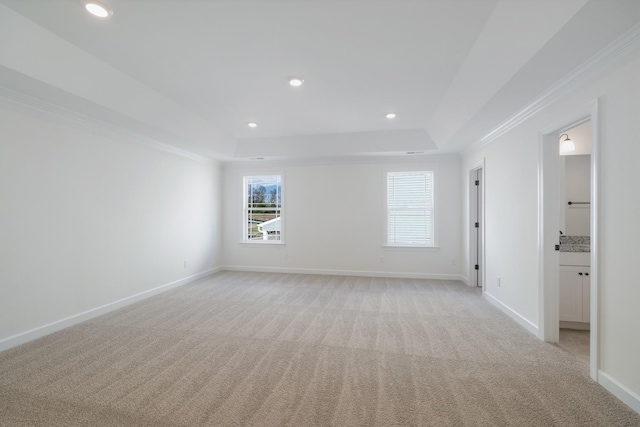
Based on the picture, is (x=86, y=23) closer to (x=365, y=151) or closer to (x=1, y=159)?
(x=1, y=159)

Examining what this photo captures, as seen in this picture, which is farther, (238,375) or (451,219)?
(451,219)

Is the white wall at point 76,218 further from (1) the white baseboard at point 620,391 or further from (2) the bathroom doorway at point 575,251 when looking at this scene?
(2) the bathroom doorway at point 575,251

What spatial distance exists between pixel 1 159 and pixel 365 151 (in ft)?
15.9

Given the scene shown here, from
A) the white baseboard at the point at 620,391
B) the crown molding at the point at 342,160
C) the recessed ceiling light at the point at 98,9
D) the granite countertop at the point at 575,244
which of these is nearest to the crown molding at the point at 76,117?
the recessed ceiling light at the point at 98,9

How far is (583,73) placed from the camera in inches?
93.6

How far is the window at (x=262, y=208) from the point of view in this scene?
671 cm

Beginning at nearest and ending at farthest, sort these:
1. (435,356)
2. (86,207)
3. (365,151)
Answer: (435,356), (86,207), (365,151)

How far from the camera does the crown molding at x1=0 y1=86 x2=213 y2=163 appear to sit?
2.89 meters

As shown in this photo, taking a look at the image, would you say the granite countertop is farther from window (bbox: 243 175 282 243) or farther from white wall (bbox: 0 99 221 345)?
white wall (bbox: 0 99 221 345)

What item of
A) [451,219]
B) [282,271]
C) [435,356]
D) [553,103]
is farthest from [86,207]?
[451,219]

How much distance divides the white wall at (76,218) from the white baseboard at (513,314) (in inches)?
206

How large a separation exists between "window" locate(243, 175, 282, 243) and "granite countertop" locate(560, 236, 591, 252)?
4906 mm

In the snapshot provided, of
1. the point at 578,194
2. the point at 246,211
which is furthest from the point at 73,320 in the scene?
the point at 578,194

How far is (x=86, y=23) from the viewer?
91.0 inches
